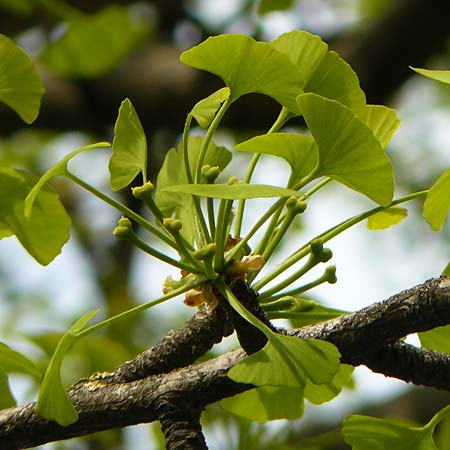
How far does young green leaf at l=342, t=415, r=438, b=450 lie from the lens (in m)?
0.81

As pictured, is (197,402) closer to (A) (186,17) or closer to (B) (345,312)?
(B) (345,312)

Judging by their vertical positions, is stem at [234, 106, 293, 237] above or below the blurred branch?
above

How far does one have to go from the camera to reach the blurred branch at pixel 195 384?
0.76 metres

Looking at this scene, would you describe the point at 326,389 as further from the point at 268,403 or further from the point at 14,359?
the point at 14,359

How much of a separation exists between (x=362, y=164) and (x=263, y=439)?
31.4 inches

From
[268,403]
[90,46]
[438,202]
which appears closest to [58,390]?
[268,403]

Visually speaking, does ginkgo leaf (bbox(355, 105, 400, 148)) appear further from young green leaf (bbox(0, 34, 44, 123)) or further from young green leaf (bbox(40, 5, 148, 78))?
young green leaf (bbox(40, 5, 148, 78))

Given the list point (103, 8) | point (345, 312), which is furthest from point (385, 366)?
point (103, 8)

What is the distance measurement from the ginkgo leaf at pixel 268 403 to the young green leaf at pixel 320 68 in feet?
0.85

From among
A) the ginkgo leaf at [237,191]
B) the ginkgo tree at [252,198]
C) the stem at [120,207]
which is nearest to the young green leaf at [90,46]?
the ginkgo tree at [252,198]

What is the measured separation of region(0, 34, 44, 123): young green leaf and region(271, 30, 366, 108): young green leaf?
21 cm

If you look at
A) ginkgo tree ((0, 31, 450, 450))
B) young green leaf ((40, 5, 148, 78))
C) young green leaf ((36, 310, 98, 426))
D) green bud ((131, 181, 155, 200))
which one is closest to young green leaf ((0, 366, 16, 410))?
ginkgo tree ((0, 31, 450, 450))

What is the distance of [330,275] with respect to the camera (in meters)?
0.82

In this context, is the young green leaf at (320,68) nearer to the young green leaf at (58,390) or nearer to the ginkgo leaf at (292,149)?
the ginkgo leaf at (292,149)
